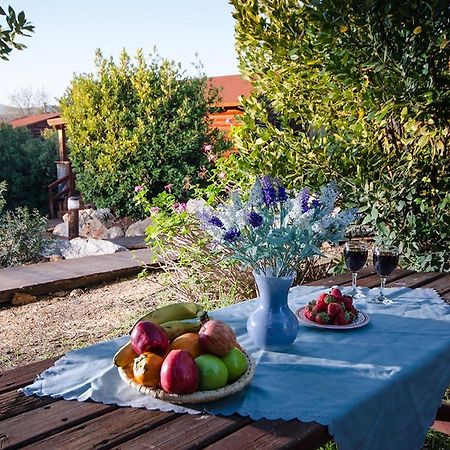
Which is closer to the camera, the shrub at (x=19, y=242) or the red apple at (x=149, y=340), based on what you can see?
the red apple at (x=149, y=340)

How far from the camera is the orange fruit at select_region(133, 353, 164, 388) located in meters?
1.27

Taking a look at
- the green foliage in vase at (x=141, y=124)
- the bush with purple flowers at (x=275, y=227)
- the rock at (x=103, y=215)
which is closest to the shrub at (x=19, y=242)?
the rock at (x=103, y=215)

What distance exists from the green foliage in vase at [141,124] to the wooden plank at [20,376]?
7.16 m

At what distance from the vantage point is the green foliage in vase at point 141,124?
877cm

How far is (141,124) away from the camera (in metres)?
8.65

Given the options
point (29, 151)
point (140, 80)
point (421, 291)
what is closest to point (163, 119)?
point (140, 80)

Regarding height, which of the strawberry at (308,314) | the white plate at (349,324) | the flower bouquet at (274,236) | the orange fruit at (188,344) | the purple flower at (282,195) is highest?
the purple flower at (282,195)

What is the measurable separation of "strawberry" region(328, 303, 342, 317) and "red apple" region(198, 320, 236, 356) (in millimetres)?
563

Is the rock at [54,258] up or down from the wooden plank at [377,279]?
down

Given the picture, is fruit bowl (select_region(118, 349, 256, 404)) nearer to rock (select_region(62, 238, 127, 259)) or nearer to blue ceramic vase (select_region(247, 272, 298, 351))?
blue ceramic vase (select_region(247, 272, 298, 351))

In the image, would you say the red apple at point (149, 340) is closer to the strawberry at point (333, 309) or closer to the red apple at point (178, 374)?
the red apple at point (178, 374)

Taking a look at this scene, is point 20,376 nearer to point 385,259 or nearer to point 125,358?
point 125,358

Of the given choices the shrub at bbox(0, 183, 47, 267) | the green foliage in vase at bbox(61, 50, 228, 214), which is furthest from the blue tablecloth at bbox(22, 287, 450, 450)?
the green foliage in vase at bbox(61, 50, 228, 214)

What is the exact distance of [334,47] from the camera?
3264 mm
